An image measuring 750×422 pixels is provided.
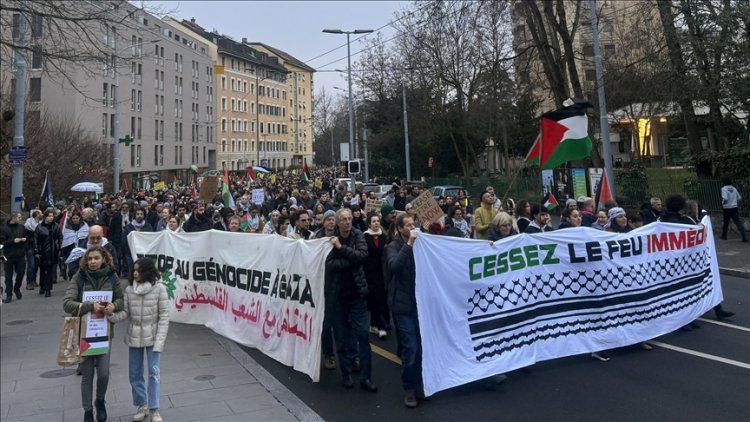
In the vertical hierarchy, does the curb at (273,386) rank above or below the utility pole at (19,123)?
below

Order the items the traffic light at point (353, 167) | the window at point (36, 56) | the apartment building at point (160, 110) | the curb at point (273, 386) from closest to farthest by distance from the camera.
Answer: the curb at point (273, 386)
the window at point (36, 56)
the traffic light at point (353, 167)
the apartment building at point (160, 110)

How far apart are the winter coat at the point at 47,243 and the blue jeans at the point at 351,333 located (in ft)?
26.3

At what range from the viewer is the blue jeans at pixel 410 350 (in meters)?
5.19

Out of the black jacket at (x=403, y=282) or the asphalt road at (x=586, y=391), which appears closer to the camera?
the asphalt road at (x=586, y=391)

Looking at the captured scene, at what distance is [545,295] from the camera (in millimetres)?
6160

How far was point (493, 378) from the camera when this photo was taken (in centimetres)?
571

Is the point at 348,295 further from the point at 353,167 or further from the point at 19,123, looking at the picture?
the point at 353,167

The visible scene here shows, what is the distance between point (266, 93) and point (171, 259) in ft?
292

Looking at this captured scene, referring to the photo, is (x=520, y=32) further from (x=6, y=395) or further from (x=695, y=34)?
(x=6, y=395)

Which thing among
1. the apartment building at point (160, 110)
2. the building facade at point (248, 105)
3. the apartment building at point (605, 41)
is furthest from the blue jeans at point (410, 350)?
the building facade at point (248, 105)

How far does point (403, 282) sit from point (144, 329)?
2.37 m

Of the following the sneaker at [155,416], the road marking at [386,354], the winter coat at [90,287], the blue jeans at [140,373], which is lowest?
the sneaker at [155,416]

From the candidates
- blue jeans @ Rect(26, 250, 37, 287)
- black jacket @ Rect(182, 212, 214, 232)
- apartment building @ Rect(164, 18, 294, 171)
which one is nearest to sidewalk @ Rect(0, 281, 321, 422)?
black jacket @ Rect(182, 212, 214, 232)

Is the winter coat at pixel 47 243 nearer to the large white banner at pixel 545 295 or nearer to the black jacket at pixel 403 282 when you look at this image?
the black jacket at pixel 403 282
